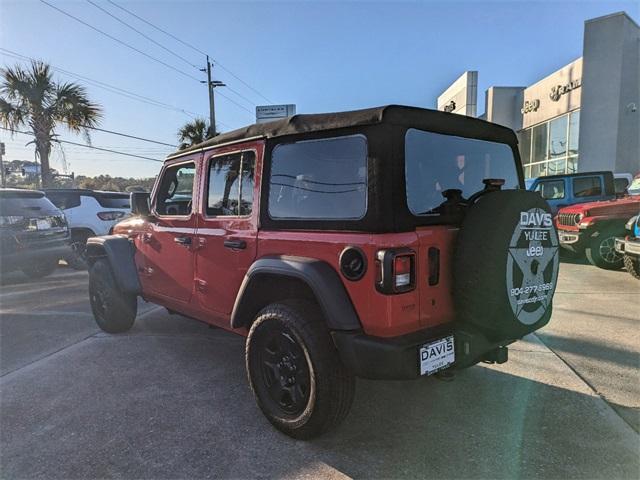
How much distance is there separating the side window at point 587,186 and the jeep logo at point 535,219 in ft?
27.6

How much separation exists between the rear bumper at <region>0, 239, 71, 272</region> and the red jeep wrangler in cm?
587

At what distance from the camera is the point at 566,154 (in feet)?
53.0

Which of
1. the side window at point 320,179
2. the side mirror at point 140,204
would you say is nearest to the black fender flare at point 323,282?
the side window at point 320,179

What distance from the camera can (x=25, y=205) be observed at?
24.1 feet

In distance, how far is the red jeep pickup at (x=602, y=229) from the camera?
7750 mm

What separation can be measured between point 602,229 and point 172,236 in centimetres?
→ 782

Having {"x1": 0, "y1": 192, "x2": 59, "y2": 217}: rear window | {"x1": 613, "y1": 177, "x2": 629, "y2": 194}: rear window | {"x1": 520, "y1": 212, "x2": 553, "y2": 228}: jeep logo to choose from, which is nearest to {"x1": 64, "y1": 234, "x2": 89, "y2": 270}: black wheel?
{"x1": 0, "y1": 192, "x2": 59, "y2": 217}: rear window

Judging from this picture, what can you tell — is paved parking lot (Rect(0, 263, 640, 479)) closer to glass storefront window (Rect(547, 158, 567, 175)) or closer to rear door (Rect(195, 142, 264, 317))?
rear door (Rect(195, 142, 264, 317))

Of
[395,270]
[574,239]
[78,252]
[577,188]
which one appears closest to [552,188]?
[577,188]

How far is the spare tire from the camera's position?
227cm

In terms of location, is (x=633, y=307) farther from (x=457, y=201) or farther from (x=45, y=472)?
(x=45, y=472)

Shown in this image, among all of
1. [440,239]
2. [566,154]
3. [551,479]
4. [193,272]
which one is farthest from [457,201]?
[566,154]

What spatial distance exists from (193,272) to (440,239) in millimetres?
2052

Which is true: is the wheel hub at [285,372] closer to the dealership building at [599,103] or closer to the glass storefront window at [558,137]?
the dealership building at [599,103]
